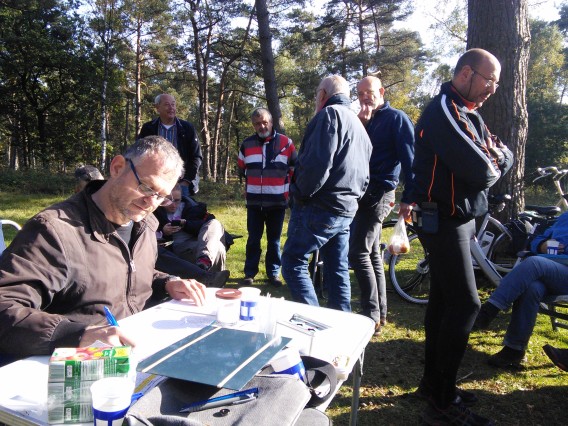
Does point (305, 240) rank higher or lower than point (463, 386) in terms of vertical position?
higher

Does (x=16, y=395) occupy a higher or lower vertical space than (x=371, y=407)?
higher

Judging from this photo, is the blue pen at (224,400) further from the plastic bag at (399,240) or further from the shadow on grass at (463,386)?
the plastic bag at (399,240)

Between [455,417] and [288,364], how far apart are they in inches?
59.2

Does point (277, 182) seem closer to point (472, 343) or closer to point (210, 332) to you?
point (472, 343)

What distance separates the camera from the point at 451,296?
2.29 m

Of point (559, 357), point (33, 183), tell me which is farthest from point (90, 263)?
point (33, 183)

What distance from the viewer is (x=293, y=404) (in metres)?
1.09

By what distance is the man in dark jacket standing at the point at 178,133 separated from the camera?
5020mm

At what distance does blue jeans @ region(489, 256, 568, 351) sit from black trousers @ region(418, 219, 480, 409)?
0.94 meters

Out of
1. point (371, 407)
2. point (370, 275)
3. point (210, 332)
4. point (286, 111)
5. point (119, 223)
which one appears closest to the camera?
point (210, 332)

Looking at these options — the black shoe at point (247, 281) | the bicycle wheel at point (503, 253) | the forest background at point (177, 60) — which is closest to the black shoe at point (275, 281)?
the black shoe at point (247, 281)

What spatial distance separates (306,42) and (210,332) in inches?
729

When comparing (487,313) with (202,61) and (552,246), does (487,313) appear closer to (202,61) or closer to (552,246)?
(552,246)

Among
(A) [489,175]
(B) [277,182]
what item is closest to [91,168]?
(B) [277,182]
